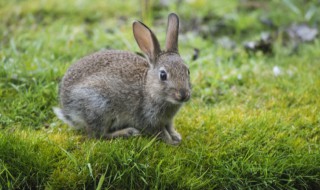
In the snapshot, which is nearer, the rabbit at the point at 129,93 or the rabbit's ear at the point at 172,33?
the rabbit at the point at 129,93

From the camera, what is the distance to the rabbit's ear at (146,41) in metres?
4.83

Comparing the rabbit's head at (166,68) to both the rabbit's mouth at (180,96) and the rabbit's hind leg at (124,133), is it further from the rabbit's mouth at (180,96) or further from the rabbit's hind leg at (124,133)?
the rabbit's hind leg at (124,133)

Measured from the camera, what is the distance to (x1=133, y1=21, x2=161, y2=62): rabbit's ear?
483cm

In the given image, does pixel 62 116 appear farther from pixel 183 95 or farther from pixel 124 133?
pixel 183 95

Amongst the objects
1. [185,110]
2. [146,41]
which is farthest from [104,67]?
[185,110]

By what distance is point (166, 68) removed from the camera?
4.74 m

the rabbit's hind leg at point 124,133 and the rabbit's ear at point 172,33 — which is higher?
the rabbit's ear at point 172,33

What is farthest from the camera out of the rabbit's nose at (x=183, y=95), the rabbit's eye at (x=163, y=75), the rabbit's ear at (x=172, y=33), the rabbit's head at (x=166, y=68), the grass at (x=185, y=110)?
the rabbit's ear at (x=172, y=33)

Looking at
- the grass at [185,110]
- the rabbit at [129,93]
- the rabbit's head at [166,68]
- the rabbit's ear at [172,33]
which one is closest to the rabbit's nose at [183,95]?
the rabbit's head at [166,68]

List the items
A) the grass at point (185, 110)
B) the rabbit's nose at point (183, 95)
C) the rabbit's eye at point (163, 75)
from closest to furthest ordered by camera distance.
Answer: the grass at point (185, 110) → the rabbit's nose at point (183, 95) → the rabbit's eye at point (163, 75)

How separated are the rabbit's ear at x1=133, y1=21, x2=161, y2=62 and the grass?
37.6 inches

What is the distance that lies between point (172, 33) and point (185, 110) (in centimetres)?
116

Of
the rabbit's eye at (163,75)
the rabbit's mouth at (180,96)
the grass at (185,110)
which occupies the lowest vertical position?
the grass at (185,110)

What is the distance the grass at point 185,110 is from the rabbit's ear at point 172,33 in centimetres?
96
